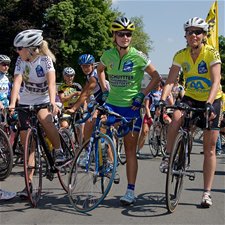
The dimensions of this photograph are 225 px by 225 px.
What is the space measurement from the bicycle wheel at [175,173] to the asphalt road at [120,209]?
5.3 inches

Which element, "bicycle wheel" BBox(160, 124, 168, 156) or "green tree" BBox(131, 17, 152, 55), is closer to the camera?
"bicycle wheel" BBox(160, 124, 168, 156)

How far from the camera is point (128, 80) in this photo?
6.01 meters

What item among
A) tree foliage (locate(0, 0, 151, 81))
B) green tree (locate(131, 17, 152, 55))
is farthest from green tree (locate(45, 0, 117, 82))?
green tree (locate(131, 17, 152, 55))

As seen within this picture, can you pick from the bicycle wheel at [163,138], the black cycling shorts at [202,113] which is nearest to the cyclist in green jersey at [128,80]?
the black cycling shorts at [202,113]

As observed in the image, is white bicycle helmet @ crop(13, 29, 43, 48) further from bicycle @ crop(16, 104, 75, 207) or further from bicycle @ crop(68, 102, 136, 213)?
bicycle @ crop(68, 102, 136, 213)

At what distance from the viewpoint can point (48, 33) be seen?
147ft

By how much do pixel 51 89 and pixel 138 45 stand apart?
67297 mm

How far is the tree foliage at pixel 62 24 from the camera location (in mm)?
44188

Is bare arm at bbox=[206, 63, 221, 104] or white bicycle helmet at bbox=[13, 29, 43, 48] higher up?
white bicycle helmet at bbox=[13, 29, 43, 48]

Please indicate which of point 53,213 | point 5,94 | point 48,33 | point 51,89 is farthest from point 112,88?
point 48,33

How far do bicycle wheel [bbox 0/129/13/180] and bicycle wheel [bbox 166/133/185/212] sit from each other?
2.26 m

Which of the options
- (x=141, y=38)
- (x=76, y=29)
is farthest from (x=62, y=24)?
(x=141, y=38)

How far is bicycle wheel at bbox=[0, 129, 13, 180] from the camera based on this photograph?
21.5 feet

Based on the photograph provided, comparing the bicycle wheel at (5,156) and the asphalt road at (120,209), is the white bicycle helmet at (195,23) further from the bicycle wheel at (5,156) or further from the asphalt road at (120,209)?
the bicycle wheel at (5,156)
